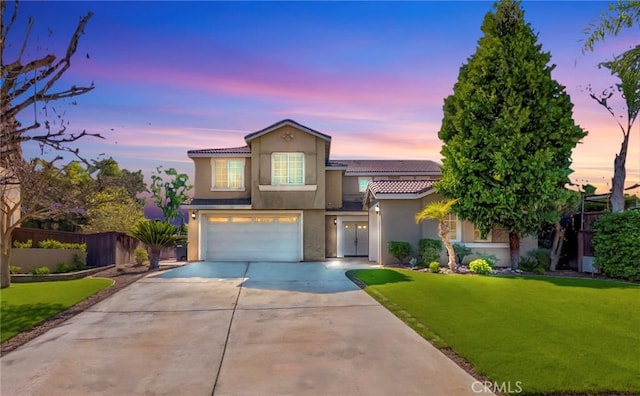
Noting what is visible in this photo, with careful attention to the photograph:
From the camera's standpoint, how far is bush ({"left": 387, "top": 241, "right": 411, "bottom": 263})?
58.5 ft

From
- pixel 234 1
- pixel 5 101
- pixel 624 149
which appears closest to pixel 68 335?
pixel 5 101

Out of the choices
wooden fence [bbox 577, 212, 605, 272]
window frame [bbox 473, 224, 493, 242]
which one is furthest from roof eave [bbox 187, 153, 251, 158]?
wooden fence [bbox 577, 212, 605, 272]

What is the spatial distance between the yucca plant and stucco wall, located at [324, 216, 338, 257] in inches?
346

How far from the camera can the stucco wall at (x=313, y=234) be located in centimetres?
2130

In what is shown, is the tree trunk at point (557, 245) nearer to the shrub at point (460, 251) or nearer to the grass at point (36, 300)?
the shrub at point (460, 251)

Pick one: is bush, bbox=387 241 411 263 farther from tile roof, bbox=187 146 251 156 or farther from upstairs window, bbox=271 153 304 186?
tile roof, bbox=187 146 251 156

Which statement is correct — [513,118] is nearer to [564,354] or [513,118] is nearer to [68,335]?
[564,354]

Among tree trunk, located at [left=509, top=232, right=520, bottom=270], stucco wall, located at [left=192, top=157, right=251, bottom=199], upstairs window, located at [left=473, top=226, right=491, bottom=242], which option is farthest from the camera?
stucco wall, located at [left=192, top=157, right=251, bottom=199]

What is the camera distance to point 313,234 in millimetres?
Result: 21406

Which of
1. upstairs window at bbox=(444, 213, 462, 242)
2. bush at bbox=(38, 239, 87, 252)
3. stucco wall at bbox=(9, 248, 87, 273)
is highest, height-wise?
upstairs window at bbox=(444, 213, 462, 242)

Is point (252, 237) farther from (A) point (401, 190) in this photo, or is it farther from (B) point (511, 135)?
(B) point (511, 135)

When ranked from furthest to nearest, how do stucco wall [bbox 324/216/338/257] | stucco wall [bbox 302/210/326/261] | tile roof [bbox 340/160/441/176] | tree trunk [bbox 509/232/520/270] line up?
tile roof [bbox 340/160/441/176] < stucco wall [bbox 324/216/338/257] < stucco wall [bbox 302/210/326/261] < tree trunk [bbox 509/232/520/270]

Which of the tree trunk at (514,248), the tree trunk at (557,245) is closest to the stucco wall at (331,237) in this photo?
the tree trunk at (514,248)

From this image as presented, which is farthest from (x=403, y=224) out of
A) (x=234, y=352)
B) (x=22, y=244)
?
(x=22, y=244)
